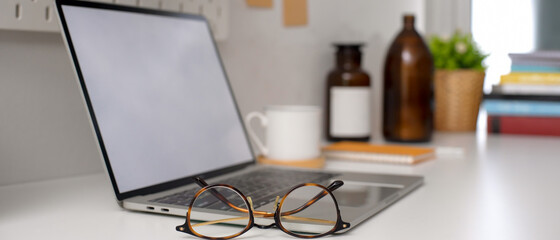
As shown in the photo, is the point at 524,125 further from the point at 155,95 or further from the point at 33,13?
the point at 33,13

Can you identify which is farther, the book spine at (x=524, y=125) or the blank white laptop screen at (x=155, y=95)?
the book spine at (x=524, y=125)

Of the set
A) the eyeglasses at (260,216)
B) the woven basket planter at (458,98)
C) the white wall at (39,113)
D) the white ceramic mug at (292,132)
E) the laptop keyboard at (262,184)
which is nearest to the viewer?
the eyeglasses at (260,216)

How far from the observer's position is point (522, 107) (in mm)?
1632

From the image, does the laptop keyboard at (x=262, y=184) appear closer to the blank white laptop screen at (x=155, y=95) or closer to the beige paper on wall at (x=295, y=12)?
the blank white laptop screen at (x=155, y=95)

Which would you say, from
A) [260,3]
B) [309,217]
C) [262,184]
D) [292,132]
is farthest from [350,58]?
A: [309,217]

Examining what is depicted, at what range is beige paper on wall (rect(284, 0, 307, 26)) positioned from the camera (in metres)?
1.34

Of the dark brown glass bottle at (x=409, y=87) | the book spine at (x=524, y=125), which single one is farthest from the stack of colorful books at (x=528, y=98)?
the dark brown glass bottle at (x=409, y=87)

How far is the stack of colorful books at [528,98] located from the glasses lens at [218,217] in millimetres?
1207

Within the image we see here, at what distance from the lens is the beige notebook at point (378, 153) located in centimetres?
109

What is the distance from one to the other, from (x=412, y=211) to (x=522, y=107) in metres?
1.09

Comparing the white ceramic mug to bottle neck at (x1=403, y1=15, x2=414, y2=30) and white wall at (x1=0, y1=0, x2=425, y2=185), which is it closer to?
white wall at (x1=0, y1=0, x2=425, y2=185)

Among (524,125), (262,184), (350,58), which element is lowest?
(524,125)

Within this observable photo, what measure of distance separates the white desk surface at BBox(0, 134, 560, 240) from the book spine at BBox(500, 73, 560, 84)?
0.66 m

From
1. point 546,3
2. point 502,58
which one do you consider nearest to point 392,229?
point 502,58
